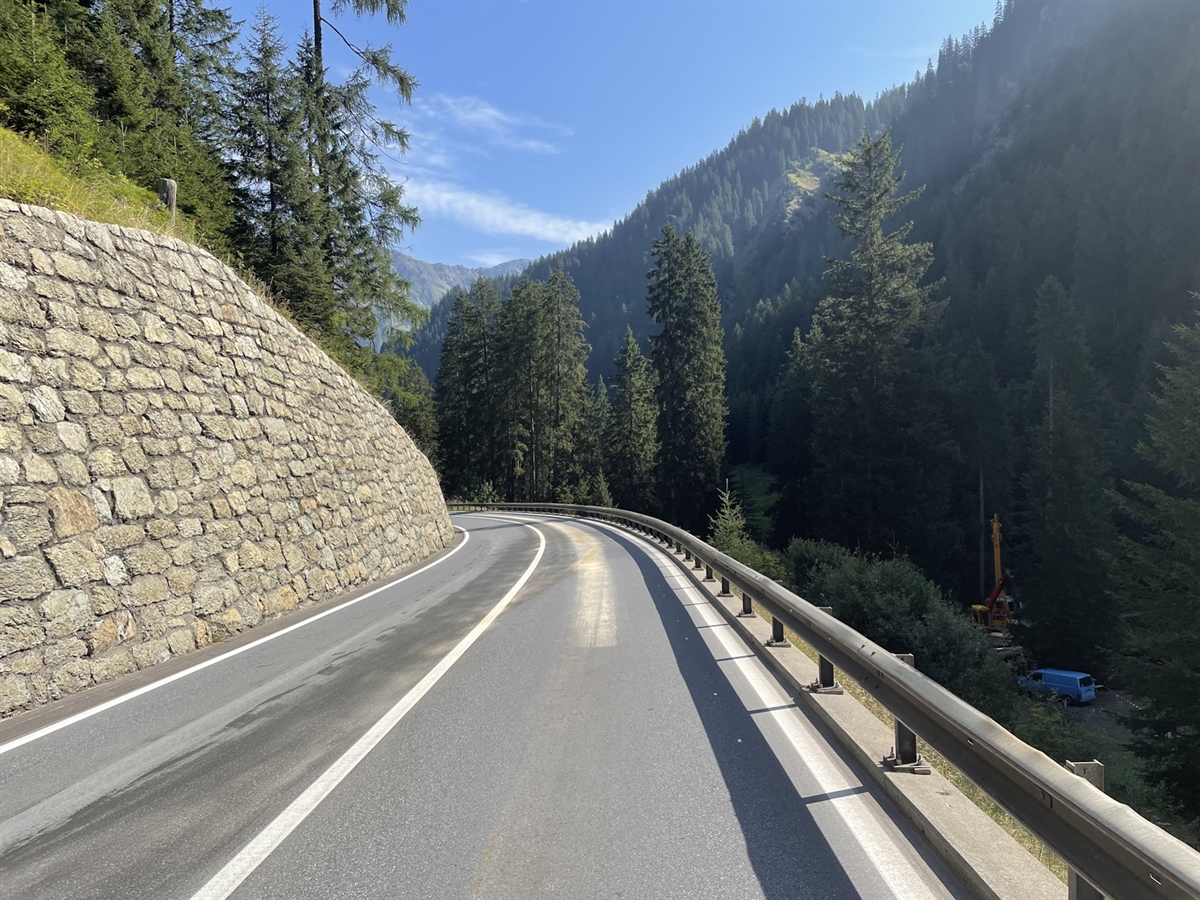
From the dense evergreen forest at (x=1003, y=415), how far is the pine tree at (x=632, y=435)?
0.93 ft

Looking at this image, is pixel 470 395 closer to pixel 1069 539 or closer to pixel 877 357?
pixel 877 357

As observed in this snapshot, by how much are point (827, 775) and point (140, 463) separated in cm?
819

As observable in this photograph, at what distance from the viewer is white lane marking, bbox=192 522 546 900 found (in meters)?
2.97

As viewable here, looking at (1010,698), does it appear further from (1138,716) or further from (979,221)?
(979,221)

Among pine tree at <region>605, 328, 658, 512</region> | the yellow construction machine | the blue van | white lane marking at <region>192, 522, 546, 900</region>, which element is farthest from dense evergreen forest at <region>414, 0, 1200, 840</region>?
white lane marking at <region>192, 522, 546, 900</region>

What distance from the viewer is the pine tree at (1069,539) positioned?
3772 cm

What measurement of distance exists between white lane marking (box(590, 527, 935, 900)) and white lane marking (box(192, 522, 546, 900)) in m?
2.77

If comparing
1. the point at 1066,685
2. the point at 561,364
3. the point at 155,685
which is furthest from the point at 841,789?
the point at 561,364

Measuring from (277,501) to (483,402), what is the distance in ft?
155

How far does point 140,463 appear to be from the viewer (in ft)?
25.6

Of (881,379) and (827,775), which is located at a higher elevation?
(881,379)

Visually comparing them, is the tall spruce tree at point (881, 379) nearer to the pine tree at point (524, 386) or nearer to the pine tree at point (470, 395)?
the pine tree at point (524, 386)

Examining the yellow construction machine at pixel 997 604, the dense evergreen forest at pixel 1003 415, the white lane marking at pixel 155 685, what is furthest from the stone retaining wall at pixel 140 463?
the yellow construction machine at pixel 997 604

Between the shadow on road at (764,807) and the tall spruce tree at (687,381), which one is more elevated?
the tall spruce tree at (687,381)
